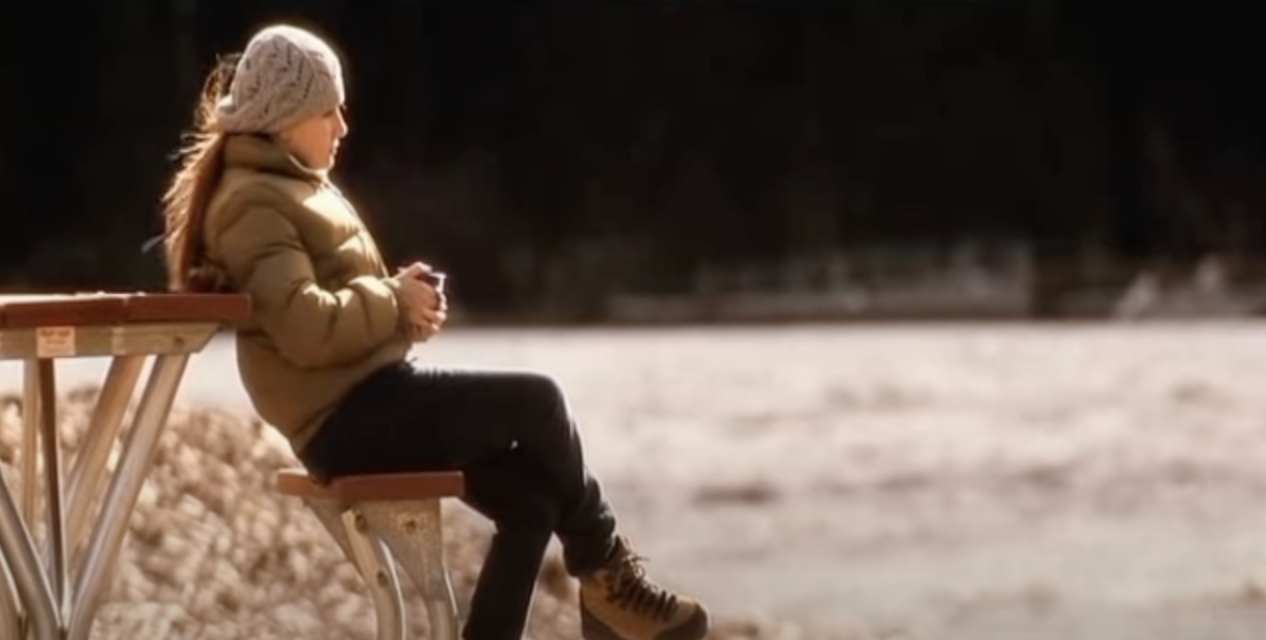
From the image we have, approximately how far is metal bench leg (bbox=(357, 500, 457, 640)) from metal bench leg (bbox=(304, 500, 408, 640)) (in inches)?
1.1

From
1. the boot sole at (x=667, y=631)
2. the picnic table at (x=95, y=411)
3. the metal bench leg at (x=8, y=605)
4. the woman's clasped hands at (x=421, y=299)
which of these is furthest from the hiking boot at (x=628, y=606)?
the metal bench leg at (x=8, y=605)

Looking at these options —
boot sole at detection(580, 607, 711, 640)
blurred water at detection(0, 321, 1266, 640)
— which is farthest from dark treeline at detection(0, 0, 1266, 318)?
boot sole at detection(580, 607, 711, 640)

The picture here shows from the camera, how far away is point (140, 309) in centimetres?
336

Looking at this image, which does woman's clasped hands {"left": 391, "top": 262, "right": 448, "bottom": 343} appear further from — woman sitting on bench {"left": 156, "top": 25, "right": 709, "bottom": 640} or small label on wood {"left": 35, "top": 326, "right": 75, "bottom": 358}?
small label on wood {"left": 35, "top": 326, "right": 75, "bottom": 358}

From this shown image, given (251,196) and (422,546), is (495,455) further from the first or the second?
(251,196)

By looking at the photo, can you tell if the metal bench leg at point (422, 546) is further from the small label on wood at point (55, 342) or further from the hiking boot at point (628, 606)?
the small label on wood at point (55, 342)

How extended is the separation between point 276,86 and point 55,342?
0.45m

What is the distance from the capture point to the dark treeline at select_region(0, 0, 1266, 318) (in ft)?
59.1

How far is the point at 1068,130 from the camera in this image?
18.2 metres

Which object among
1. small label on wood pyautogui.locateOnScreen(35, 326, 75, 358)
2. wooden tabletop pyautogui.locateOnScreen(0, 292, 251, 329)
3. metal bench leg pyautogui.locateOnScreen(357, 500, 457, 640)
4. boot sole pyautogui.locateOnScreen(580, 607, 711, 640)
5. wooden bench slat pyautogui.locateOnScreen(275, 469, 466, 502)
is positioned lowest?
boot sole pyautogui.locateOnScreen(580, 607, 711, 640)

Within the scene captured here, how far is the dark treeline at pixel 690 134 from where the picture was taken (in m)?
18.0

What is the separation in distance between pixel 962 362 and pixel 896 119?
620 centimetres

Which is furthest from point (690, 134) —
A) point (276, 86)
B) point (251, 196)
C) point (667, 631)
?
point (251, 196)

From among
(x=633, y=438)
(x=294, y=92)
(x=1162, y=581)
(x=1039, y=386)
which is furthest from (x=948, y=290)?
(x=294, y=92)
